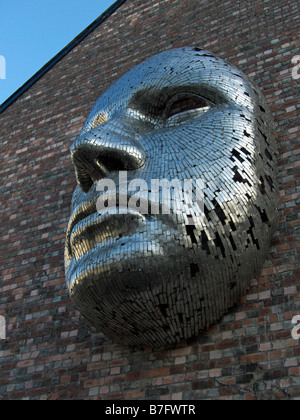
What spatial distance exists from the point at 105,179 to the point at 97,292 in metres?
0.71

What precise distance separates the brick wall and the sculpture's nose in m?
1.11

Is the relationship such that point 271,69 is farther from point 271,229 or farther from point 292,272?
point 292,272

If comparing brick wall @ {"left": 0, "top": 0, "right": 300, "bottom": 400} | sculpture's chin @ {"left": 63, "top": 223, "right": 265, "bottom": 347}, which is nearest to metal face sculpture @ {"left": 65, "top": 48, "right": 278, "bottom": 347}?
sculpture's chin @ {"left": 63, "top": 223, "right": 265, "bottom": 347}

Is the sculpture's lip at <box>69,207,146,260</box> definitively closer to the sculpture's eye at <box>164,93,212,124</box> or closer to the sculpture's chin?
the sculpture's chin

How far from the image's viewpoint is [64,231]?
4711mm

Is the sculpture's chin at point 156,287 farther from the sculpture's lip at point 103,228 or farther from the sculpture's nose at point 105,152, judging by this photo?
the sculpture's nose at point 105,152

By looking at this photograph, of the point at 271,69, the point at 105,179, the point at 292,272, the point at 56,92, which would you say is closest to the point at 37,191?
the point at 56,92

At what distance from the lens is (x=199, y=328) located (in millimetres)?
3307

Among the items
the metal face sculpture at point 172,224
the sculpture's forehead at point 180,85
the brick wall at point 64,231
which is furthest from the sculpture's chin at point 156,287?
the sculpture's forehead at point 180,85

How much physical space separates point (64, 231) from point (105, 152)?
5.12ft

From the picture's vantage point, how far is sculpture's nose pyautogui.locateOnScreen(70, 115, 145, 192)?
3330 millimetres

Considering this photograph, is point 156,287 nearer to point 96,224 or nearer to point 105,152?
point 96,224

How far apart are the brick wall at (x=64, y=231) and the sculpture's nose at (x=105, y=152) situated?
111cm

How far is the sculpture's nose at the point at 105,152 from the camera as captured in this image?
3.33m
